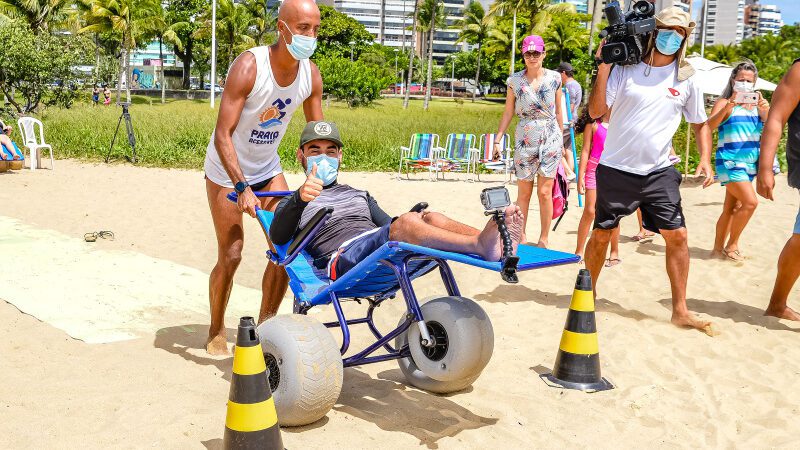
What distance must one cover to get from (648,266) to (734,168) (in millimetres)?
1269

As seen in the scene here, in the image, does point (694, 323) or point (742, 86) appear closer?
point (694, 323)

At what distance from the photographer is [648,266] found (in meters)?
7.38

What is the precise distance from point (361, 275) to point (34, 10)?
1836 inches

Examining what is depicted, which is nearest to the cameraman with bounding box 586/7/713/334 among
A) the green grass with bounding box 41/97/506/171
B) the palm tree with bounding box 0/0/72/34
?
the green grass with bounding box 41/97/506/171

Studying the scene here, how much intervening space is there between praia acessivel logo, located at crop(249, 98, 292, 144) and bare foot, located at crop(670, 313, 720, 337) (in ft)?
9.74

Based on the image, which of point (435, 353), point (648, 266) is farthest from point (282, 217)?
point (648, 266)

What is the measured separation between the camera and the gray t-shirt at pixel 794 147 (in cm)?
542

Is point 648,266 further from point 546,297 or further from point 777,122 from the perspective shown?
point 777,122

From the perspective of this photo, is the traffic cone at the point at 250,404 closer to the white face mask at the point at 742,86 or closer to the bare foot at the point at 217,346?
the bare foot at the point at 217,346

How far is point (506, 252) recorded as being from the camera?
315 centimetres

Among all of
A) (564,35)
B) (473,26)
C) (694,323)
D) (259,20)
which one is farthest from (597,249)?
(473,26)

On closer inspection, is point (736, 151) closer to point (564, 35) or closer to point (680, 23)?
point (680, 23)

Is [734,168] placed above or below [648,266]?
above

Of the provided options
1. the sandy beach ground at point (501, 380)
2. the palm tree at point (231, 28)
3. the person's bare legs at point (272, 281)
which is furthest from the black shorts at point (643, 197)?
the palm tree at point (231, 28)
